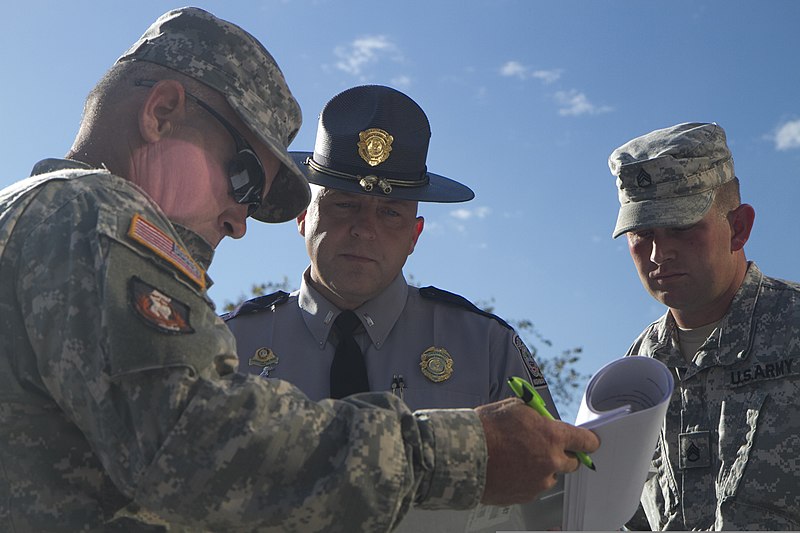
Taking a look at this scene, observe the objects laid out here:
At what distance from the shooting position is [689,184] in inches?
173

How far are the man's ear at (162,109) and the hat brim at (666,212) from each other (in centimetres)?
260

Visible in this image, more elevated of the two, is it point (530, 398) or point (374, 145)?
point (374, 145)

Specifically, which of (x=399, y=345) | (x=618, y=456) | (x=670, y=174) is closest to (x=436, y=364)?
(x=399, y=345)

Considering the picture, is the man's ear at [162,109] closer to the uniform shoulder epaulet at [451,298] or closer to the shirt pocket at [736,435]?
the uniform shoulder epaulet at [451,298]

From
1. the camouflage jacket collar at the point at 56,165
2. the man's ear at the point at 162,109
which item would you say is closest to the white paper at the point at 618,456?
the man's ear at the point at 162,109

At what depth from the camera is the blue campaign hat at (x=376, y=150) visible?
4.48 metres

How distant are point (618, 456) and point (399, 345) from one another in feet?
6.92

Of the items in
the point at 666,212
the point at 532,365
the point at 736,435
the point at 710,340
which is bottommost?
the point at 736,435

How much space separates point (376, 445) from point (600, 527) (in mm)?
772

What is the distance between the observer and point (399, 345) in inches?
170

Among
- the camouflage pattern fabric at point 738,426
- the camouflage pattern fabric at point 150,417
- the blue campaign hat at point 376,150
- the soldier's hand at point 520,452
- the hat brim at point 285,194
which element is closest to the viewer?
the camouflage pattern fabric at point 150,417

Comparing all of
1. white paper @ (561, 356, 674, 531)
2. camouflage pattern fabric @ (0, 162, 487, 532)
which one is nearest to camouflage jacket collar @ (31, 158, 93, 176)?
camouflage pattern fabric @ (0, 162, 487, 532)

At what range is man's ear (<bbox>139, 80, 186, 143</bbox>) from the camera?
2.33 metres

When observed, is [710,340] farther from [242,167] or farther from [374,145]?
[242,167]
